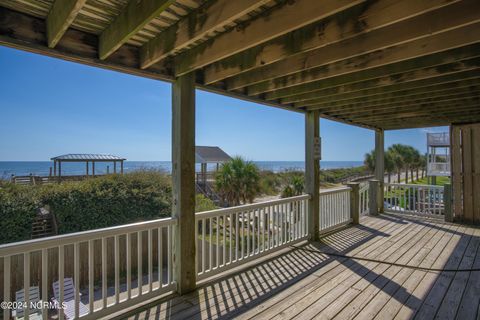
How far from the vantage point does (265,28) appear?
171 centimetres

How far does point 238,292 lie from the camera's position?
2561 millimetres

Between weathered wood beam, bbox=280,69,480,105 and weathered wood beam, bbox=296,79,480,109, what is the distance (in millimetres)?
37

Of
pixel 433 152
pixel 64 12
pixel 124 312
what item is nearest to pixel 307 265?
pixel 124 312

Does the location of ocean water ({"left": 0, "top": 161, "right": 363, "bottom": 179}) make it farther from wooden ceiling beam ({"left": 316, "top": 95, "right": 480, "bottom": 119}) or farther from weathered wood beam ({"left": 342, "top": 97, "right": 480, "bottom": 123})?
weathered wood beam ({"left": 342, "top": 97, "right": 480, "bottom": 123})

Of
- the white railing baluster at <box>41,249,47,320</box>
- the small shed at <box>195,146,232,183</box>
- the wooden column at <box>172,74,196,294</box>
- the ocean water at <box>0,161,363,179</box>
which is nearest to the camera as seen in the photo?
the white railing baluster at <box>41,249,47,320</box>

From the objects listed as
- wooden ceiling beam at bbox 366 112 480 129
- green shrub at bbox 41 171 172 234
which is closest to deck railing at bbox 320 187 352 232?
wooden ceiling beam at bbox 366 112 480 129

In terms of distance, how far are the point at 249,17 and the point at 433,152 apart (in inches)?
1000

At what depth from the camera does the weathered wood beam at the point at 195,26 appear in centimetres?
144

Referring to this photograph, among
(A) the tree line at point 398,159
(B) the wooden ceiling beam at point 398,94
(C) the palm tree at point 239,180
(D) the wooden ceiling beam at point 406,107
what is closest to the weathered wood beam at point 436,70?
(B) the wooden ceiling beam at point 398,94

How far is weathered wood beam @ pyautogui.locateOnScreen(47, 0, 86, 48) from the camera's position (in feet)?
4.58

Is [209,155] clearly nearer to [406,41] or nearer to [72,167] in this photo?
[406,41]

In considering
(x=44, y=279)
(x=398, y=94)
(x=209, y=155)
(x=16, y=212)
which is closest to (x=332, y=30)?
(x=398, y=94)

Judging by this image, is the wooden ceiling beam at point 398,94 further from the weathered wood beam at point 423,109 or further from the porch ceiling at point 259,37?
the weathered wood beam at point 423,109

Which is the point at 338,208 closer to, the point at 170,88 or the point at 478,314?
the point at 478,314
